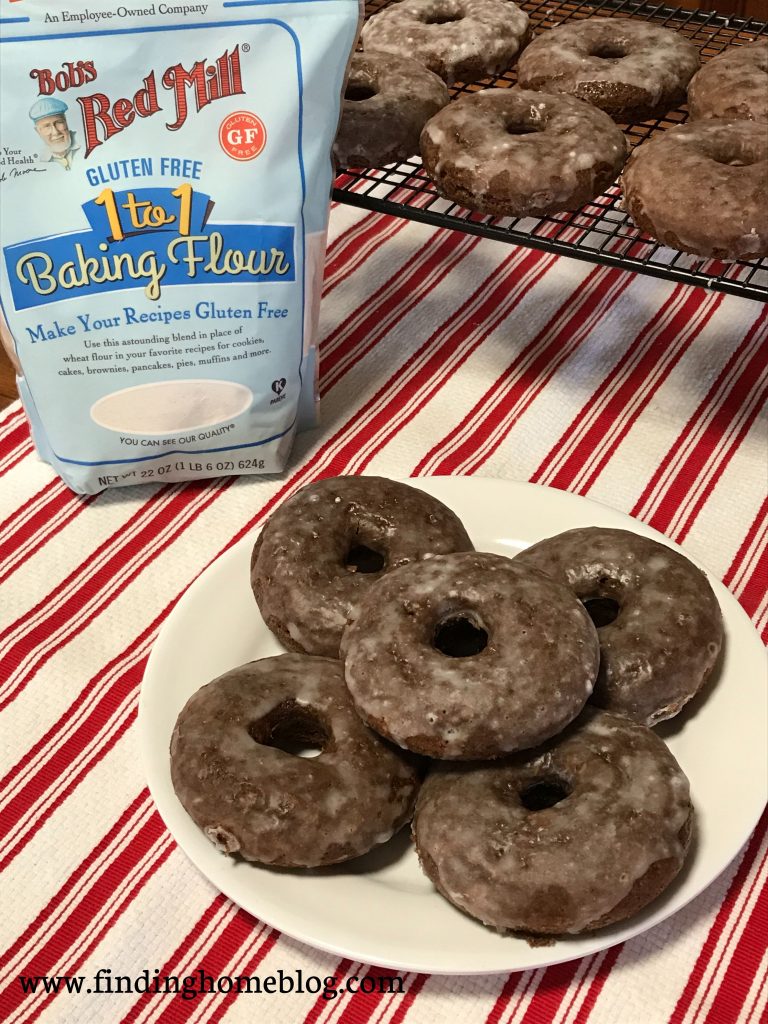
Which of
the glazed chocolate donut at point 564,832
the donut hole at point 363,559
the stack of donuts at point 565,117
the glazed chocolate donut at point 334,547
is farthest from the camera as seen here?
the stack of donuts at point 565,117

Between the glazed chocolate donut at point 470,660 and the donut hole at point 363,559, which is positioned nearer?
the glazed chocolate donut at point 470,660

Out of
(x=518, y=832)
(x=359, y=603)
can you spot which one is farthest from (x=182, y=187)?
(x=518, y=832)

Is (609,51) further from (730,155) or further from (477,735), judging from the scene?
(477,735)

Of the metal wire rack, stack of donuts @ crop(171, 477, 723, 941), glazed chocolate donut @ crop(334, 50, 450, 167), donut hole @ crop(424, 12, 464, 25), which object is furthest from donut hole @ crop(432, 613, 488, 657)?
donut hole @ crop(424, 12, 464, 25)

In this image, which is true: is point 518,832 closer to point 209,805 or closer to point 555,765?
point 555,765

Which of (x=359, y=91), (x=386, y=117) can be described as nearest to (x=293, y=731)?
(x=386, y=117)

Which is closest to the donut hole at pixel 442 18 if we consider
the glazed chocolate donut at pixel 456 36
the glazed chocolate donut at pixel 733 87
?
the glazed chocolate donut at pixel 456 36

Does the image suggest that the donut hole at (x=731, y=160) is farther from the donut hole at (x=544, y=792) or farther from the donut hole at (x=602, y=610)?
the donut hole at (x=544, y=792)
